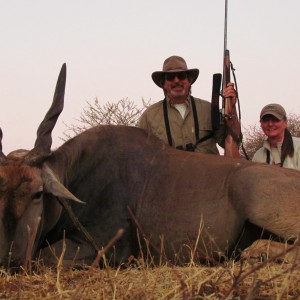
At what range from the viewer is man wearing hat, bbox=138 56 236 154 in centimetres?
547

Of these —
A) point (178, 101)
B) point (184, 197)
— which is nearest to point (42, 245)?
point (184, 197)

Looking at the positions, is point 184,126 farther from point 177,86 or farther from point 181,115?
point 177,86

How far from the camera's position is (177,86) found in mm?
5625

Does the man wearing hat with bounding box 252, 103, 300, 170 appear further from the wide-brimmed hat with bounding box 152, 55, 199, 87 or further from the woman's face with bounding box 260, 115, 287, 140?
the wide-brimmed hat with bounding box 152, 55, 199, 87

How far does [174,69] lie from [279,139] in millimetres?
1258

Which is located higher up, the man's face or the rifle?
the man's face

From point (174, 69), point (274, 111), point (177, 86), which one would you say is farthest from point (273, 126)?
point (174, 69)

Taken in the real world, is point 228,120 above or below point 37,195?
above

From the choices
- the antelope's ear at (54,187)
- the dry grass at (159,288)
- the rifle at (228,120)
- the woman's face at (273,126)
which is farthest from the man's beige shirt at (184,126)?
the dry grass at (159,288)

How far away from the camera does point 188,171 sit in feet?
13.3

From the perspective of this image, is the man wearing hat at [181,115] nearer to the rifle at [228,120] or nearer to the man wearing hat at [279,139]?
the rifle at [228,120]

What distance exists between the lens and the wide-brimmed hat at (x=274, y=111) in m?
5.25

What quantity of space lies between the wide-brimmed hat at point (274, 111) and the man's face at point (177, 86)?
2.62ft

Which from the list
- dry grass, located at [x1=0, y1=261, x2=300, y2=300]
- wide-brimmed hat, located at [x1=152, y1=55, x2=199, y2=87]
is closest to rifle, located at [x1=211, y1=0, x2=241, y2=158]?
wide-brimmed hat, located at [x1=152, y1=55, x2=199, y2=87]
